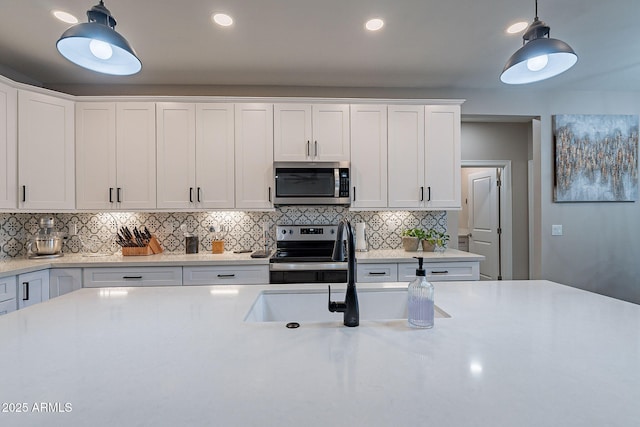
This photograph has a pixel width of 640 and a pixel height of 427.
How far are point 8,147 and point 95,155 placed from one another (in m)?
0.59

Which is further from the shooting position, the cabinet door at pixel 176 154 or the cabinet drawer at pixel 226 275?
the cabinet door at pixel 176 154

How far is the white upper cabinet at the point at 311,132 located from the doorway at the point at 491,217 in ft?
6.54

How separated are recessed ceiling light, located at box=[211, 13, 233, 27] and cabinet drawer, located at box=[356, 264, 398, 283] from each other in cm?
221

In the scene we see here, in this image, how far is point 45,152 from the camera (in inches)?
110

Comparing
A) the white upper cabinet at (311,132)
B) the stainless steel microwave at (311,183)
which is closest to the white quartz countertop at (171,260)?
the stainless steel microwave at (311,183)

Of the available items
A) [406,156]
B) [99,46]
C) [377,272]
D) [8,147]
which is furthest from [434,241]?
[8,147]

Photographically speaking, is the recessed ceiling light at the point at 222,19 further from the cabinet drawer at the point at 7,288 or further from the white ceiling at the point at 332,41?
the cabinet drawer at the point at 7,288

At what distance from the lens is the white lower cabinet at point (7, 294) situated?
2.25 metres

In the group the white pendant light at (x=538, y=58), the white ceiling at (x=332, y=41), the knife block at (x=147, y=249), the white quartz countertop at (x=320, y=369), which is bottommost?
the white quartz countertop at (x=320, y=369)

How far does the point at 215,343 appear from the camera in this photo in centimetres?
93

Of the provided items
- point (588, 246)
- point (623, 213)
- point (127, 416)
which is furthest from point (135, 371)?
point (623, 213)

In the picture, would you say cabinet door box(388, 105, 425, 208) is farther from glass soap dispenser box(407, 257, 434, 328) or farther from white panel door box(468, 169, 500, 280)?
glass soap dispenser box(407, 257, 434, 328)

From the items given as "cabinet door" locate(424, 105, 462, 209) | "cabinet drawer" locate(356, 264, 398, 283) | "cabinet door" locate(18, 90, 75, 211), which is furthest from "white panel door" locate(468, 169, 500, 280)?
"cabinet door" locate(18, 90, 75, 211)

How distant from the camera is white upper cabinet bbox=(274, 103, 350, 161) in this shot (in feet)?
10.2
